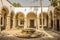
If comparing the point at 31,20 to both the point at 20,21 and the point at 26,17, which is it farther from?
the point at 26,17

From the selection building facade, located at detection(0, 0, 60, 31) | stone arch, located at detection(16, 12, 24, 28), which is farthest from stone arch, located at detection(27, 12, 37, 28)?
stone arch, located at detection(16, 12, 24, 28)

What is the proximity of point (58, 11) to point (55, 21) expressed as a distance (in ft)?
9.08

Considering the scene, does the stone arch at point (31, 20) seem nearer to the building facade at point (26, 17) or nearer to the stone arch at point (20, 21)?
the building facade at point (26, 17)

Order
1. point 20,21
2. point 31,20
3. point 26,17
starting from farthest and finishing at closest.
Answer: point 20,21, point 31,20, point 26,17

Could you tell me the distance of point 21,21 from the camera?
36406 millimetres

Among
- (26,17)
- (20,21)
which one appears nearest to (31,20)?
(20,21)

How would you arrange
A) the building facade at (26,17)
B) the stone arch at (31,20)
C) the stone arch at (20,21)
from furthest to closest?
the stone arch at (31,20)
the stone arch at (20,21)
the building facade at (26,17)

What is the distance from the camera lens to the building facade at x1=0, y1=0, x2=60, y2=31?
1032 inches

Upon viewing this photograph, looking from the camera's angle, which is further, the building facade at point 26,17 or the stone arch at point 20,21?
the stone arch at point 20,21

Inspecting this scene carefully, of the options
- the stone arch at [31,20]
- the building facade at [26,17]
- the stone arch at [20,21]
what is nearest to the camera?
the building facade at [26,17]

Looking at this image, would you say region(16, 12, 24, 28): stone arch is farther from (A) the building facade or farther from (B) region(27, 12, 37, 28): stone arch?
(B) region(27, 12, 37, 28): stone arch

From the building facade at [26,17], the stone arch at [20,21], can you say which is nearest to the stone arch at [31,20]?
the building facade at [26,17]

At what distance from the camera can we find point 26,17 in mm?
32938

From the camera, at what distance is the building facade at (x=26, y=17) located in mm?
26219
